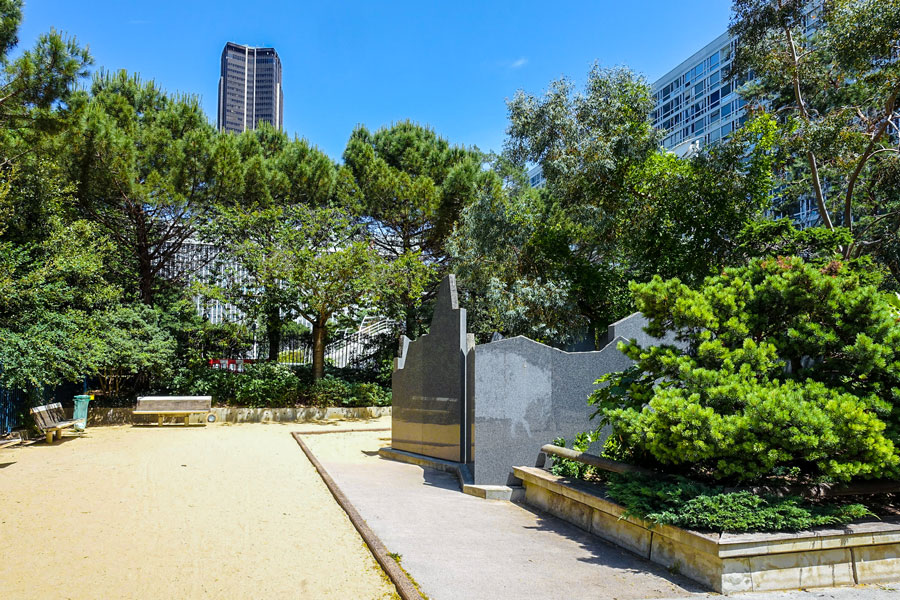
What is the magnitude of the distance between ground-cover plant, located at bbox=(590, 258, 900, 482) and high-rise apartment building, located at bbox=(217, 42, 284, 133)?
573 feet

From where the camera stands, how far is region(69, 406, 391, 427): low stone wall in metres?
16.0

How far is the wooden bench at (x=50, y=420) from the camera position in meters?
11.8

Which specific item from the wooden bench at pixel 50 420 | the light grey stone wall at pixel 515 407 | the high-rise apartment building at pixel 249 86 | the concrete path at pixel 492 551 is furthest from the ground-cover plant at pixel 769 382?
the high-rise apartment building at pixel 249 86

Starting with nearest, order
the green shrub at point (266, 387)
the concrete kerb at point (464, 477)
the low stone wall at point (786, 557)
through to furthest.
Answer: the low stone wall at point (786, 557)
the concrete kerb at point (464, 477)
the green shrub at point (266, 387)

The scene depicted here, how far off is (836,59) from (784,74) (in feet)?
4.24

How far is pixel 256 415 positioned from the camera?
17.1m

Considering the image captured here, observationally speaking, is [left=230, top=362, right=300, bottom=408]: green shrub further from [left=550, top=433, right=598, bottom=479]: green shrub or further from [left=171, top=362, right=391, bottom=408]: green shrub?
[left=550, top=433, right=598, bottom=479]: green shrub

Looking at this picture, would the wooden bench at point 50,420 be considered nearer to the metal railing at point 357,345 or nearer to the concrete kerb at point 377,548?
the concrete kerb at point 377,548

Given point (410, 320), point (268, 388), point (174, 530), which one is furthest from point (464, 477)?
point (410, 320)

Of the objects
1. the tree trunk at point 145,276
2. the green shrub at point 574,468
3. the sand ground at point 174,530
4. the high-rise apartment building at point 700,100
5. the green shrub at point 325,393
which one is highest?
the high-rise apartment building at point 700,100

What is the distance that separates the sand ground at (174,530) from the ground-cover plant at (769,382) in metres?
2.79

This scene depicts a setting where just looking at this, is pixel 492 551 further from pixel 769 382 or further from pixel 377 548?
pixel 769 382

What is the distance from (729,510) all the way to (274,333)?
56.2ft

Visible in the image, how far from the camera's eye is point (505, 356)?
312 inches
